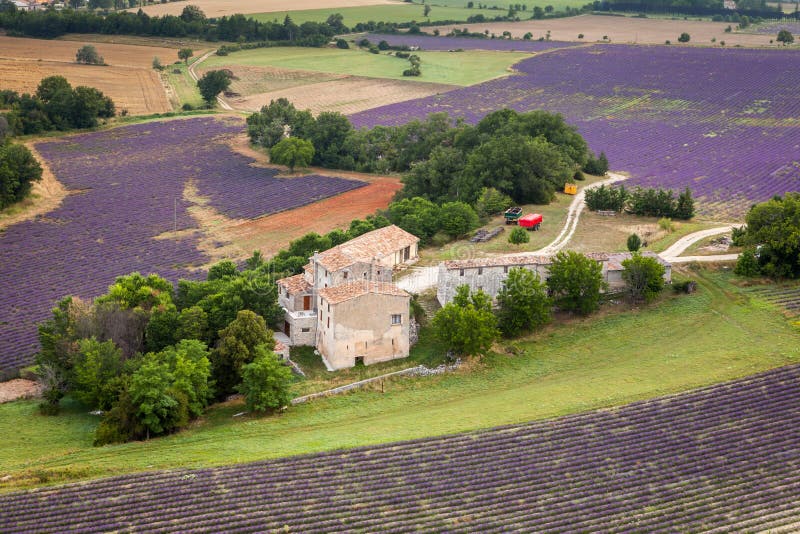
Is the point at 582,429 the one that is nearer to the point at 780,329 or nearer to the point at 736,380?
the point at 736,380

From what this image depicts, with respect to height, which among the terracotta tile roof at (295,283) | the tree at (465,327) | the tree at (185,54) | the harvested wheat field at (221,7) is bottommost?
the tree at (465,327)

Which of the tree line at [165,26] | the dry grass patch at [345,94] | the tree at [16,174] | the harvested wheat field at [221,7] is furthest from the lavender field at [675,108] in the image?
the harvested wheat field at [221,7]

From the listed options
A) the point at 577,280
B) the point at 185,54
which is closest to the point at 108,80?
the point at 185,54

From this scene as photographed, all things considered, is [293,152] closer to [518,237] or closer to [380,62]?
[518,237]

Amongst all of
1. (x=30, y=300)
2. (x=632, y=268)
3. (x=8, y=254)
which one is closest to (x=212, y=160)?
(x=8, y=254)

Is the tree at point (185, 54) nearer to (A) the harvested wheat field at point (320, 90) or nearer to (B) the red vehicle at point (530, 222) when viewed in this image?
(A) the harvested wheat field at point (320, 90)

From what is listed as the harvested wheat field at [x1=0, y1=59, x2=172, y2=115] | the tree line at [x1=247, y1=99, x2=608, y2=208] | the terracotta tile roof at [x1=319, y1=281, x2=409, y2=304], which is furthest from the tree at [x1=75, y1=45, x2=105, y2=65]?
the terracotta tile roof at [x1=319, y1=281, x2=409, y2=304]
